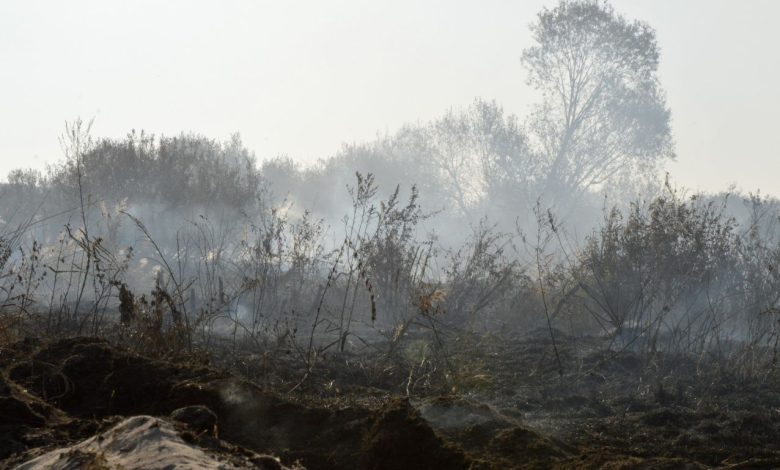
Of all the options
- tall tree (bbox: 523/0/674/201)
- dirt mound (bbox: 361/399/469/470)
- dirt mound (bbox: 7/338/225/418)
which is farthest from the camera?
tall tree (bbox: 523/0/674/201)

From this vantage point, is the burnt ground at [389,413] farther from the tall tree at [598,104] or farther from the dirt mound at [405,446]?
the tall tree at [598,104]

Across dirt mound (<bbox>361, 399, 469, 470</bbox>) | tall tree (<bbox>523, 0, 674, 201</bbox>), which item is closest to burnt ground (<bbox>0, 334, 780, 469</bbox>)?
dirt mound (<bbox>361, 399, 469, 470</bbox>)

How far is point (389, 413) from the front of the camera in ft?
10.2

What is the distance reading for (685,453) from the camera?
371 cm

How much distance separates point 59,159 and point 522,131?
19.1 meters

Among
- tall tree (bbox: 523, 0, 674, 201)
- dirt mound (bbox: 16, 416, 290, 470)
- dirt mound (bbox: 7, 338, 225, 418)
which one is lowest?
dirt mound (bbox: 16, 416, 290, 470)

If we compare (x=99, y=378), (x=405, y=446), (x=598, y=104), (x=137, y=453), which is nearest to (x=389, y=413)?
(x=405, y=446)

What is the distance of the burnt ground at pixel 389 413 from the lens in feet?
9.61

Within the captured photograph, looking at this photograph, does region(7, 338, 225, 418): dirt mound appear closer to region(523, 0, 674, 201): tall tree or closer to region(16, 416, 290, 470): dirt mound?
region(16, 416, 290, 470): dirt mound

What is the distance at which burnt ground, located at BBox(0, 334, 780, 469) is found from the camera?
293cm

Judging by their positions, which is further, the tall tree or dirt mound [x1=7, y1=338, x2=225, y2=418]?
the tall tree

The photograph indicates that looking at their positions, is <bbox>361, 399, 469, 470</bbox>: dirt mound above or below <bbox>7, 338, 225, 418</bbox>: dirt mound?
below

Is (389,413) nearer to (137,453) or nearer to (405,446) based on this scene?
(405,446)

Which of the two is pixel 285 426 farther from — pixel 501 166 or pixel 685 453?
pixel 501 166
